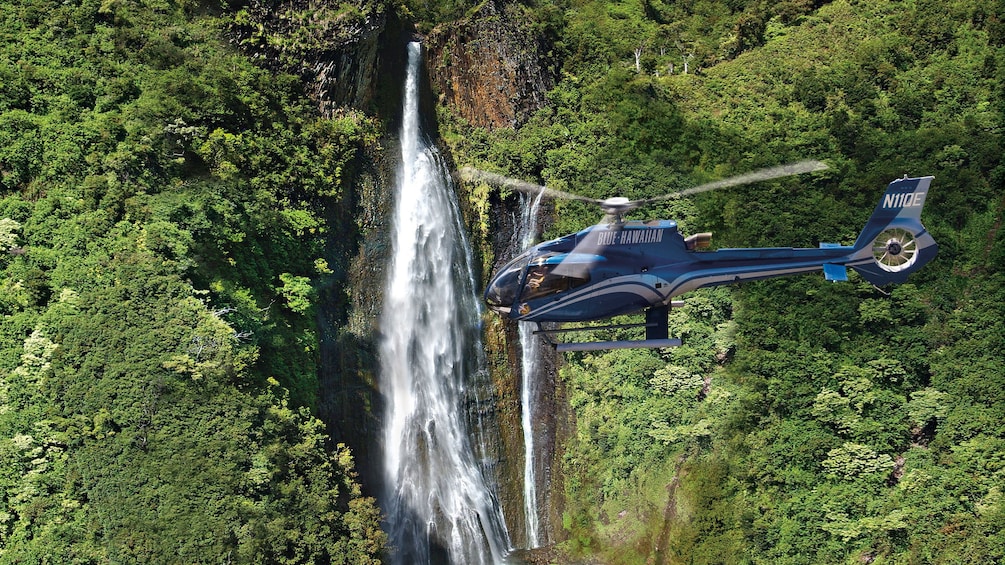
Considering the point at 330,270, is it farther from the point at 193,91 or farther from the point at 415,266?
the point at 193,91

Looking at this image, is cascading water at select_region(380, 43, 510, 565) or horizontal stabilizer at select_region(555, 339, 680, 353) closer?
horizontal stabilizer at select_region(555, 339, 680, 353)

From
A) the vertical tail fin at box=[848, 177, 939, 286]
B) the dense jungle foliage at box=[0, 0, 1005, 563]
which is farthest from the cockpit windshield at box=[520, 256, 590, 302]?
the dense jungle foliage at box=[0, 0, 1005, 563]

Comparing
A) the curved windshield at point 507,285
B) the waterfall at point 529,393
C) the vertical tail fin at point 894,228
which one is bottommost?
the waterfall at point 529,393

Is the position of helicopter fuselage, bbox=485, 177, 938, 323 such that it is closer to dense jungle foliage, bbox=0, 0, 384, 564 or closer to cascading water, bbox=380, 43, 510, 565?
dense jungle foliage, bbox=0, 0, 384, 564

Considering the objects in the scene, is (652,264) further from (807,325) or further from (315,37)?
(315,37)

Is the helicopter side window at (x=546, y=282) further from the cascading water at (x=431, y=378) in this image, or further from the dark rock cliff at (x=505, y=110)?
the dark rock cliff at (x=505, y=110)

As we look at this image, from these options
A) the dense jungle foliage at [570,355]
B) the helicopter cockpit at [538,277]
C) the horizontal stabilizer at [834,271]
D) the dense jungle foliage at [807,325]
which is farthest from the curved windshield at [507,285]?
the dense jungle foliage at [807,325]
